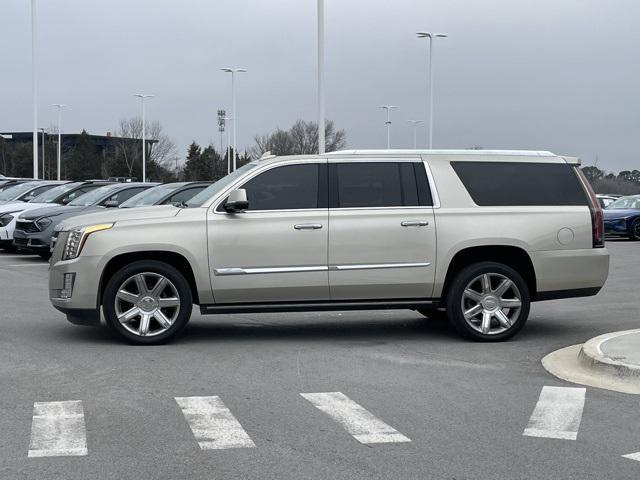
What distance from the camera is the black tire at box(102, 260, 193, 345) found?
30.5ft

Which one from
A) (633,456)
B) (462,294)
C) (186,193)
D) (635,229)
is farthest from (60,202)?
(633,456)

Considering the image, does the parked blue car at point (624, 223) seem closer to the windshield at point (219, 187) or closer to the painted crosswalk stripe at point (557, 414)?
the windshield at point (219, 187)

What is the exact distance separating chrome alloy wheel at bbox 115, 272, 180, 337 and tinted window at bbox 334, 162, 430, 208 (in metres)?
2.01

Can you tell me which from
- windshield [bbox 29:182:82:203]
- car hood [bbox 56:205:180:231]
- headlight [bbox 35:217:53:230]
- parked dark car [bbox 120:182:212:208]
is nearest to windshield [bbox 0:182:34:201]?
windshield [bbox 29:182:82:203]

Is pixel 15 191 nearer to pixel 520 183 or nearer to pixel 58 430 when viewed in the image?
pixel 520 183

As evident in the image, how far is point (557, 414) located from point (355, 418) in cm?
148

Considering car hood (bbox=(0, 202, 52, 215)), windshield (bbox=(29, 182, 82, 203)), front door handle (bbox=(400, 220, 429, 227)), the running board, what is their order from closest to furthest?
the running board < front door handle (bbox=(400, 220, 429, 227)) < car hood (bbox=(0, 202, 52, 215)) < windshield (bbox=(29, 182, 82, 203))

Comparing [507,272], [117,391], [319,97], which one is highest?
[319,97]

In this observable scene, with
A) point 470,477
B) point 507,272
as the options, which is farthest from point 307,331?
point 470,477

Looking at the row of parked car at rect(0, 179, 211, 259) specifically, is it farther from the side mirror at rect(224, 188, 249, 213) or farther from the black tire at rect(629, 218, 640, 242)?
the black tire at rect(629, 218, 640, 242)

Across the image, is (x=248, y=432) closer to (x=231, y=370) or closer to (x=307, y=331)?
(x=231, y=370)

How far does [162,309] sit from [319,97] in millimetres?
20430

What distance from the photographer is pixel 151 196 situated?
19125 millimetres

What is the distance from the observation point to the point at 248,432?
6145 millimetres
